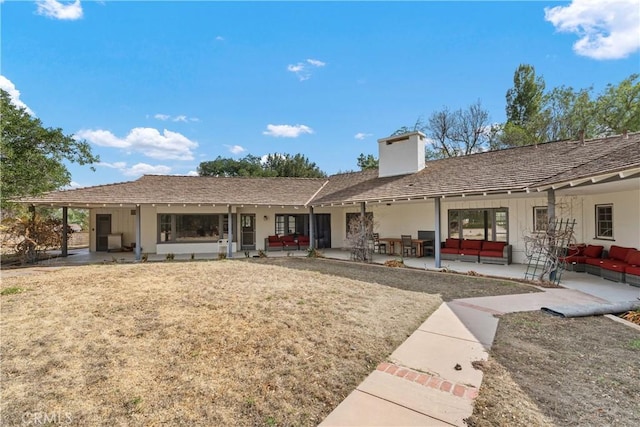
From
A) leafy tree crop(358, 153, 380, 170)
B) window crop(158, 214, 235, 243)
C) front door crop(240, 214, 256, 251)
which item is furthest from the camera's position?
leafy tree crop(358, 153, 380, 170)

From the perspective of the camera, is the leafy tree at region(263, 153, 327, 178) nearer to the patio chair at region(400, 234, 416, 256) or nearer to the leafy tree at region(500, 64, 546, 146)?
the leafy tree at region(500, 64, 546, 146)

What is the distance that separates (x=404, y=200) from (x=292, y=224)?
306 inches

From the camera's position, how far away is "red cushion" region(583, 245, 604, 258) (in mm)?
9586

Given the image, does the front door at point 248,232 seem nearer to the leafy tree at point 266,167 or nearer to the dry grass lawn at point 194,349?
the dry grass lawn at point 194,349

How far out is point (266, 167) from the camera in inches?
1806

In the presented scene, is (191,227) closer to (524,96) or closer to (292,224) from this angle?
(292,224)

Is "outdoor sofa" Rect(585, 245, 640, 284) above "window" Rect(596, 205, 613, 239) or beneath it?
beneath

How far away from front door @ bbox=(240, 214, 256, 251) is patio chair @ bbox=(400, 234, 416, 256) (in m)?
8.00

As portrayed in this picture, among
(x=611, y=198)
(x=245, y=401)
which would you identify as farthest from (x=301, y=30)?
(x=245, y=401)

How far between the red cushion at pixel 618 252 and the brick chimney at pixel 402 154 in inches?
298

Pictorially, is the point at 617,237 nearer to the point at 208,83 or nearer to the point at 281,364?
the point at 281,364

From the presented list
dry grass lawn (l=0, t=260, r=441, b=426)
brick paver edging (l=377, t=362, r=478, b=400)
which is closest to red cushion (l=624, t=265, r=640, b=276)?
dry grass lawn (l=0, t=260, r=441, b=426)

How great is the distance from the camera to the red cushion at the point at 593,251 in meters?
9.59

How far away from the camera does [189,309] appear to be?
6.06 m
